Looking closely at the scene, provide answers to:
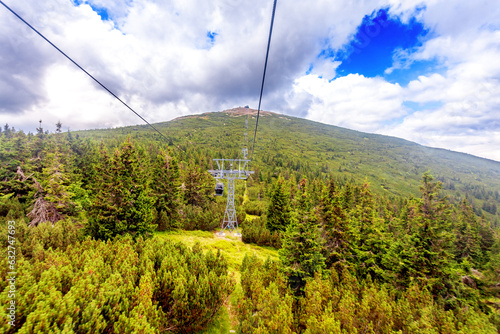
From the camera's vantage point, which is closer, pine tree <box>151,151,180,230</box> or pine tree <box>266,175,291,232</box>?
pine tree <box>151,151,180,230</box>

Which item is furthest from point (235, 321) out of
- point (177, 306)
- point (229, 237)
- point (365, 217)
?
point (229, 237)

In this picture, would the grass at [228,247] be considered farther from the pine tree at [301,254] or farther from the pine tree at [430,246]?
the pine tree at [430,246]

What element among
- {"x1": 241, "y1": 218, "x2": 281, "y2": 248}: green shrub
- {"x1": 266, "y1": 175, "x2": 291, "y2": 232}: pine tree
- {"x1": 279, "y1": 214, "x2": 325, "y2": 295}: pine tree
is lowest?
{"x1": 241, "y1": 218, "x2": 281, "y2": 248}: green shrub

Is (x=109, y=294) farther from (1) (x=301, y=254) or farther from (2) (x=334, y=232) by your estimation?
(2) (x=334, y=232)

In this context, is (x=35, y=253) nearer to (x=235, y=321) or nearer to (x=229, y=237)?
(x=235, y=321)

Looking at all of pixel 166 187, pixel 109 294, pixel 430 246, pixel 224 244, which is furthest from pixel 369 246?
pixel 166 187

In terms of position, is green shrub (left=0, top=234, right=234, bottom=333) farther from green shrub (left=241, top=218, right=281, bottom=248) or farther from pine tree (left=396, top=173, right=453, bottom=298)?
green shrub (left=241, top=218, right=281, bottom=248)

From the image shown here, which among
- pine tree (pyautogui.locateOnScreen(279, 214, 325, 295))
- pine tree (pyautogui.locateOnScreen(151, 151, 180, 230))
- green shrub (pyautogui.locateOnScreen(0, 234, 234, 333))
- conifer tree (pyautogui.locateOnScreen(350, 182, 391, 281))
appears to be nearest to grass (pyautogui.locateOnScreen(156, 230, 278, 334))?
pine tree (pyautogui.locateOnScreen(279, 214, 325, 295))

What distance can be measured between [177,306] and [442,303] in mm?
15371

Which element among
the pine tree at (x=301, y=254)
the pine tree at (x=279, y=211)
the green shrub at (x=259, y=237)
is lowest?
the green shrub at (x=259, y=237)

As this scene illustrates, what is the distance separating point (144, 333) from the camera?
5.01 metres

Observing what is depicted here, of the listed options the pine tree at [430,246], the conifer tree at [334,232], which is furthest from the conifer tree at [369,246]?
the pine tree at [430,246]

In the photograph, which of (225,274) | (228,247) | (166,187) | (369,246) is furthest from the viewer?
(166,187)

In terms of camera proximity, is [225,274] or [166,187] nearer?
[225,274]
